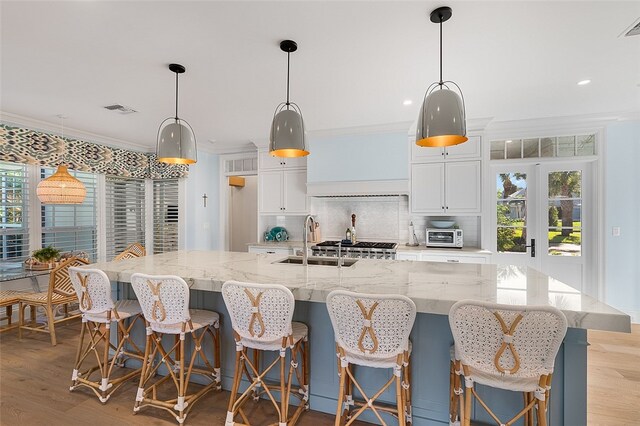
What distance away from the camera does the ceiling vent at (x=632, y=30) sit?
196 cm

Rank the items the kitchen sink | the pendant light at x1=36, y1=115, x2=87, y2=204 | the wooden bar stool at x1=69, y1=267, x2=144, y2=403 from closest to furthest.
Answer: the wooden bar stool at x1=69, y1=267, x2=144, y2=403 < the kitchen sink < the pendant light at x1=36, y1=115, x2=87, y2=204

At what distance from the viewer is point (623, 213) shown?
12.4 feet

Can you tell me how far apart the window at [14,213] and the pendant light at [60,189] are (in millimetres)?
561

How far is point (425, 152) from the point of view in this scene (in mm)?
4207

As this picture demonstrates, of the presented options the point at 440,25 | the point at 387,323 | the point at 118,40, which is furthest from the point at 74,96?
the point at 387,323

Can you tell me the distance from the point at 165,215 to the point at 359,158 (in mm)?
3462

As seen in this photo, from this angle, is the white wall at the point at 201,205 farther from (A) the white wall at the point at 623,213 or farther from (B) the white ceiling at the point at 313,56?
(A) the white wall at the point at 623,213

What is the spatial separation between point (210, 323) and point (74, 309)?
339 centimetres

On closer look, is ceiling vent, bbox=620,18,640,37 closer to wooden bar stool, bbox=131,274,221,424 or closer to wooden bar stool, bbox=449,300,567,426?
wooden bar stool, bbox=449,300,567,426

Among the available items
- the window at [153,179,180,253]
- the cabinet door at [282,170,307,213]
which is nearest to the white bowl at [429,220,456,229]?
the cabinet door at [282,170,307,213]

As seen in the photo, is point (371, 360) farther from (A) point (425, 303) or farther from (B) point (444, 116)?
(B) point (444, 116)

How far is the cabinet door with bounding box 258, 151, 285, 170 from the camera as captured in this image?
4922 mm

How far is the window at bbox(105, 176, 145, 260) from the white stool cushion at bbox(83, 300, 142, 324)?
2997 mm

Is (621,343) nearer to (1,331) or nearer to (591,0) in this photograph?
(591,0)
